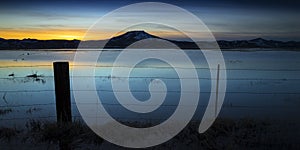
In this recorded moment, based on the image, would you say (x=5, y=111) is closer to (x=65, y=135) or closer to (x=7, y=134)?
(x=7, y=134)

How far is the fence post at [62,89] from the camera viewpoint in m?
6.51

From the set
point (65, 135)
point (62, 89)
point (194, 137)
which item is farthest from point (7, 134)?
point (194, 137)

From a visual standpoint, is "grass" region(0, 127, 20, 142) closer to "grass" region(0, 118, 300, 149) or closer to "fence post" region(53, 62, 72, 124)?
"grass" region(0, 118, 300, 149)

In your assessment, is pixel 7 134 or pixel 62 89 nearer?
pixel 62 89

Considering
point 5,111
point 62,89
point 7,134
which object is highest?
point 62,89

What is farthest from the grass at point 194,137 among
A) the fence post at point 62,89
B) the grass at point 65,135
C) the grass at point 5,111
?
the grass at point 5,111

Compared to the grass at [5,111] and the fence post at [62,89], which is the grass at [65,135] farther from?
the grass at [5,111]

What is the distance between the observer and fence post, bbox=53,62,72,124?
21.4 feet

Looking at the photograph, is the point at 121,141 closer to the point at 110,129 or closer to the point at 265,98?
the point at 110,129

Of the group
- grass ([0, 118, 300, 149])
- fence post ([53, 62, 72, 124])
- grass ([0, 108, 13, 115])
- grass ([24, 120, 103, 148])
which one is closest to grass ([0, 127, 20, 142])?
grass ([0, 118, 300, 149])

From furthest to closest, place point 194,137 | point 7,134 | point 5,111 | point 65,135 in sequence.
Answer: point 5,111
point 7,134
point 194,137
point 65,135

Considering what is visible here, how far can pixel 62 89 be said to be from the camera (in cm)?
652

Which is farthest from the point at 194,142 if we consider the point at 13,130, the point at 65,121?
the point at 13,130

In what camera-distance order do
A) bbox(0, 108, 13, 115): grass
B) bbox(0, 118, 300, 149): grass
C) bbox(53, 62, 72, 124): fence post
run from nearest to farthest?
bbox(0, 118, 300, 149): grass
bbox(53, 62, 72, 124): fence post
bbox(0, 108, 13, 115): grass
